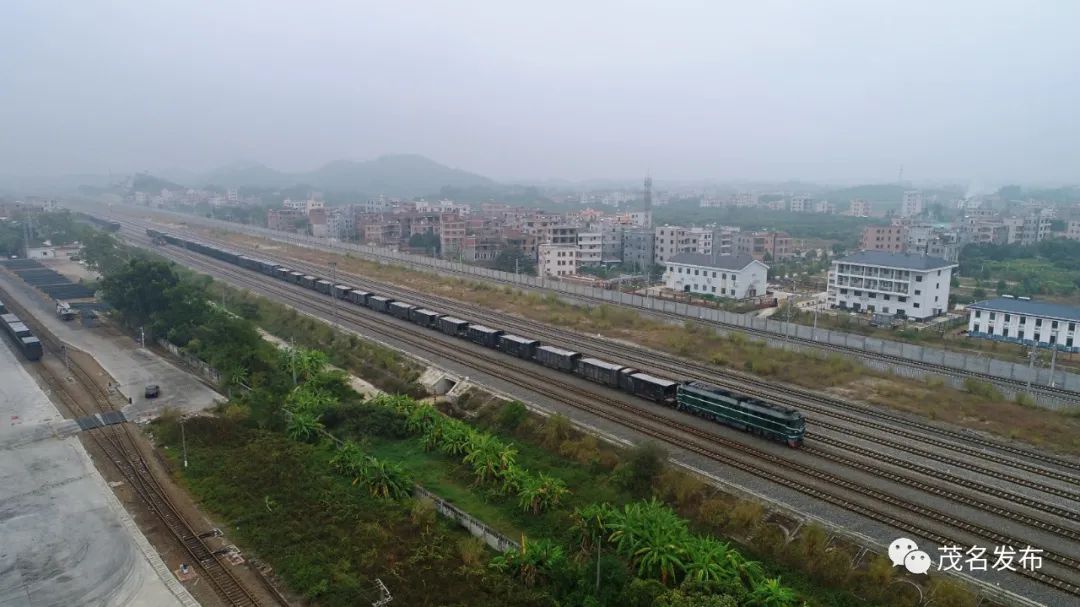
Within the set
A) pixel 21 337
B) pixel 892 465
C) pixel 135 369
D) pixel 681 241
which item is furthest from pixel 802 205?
pixel 21 337

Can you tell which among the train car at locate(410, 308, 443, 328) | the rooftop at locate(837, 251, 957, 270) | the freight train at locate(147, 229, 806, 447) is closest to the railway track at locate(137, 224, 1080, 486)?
the freight train at locate(147, 229, 806, 447)

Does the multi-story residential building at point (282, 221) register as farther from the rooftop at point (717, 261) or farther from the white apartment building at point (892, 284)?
the white apartment building at point (892, 284)

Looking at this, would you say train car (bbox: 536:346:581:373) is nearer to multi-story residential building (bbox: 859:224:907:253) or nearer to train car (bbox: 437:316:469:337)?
train car (bbox: 437:316:469:337)

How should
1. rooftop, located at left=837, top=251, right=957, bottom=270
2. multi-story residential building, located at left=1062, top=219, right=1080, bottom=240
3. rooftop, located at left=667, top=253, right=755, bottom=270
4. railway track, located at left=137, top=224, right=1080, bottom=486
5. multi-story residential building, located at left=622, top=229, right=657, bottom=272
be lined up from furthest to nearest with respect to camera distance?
multi-story residential building, located at left=1062, top=219, right=1080, bottom=240, multi-story residential building, located at left=622, top=229, right=657, bottom=272, rooftop, located at left=667, top=253, right=755, bottom=270, rooftop, located at left=837, top=251, right=957, bottom=270, railway track, located at left=137, top=224, right=1080, bottom=486

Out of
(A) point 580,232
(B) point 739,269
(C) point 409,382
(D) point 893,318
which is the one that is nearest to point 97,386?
(C) point 409,382

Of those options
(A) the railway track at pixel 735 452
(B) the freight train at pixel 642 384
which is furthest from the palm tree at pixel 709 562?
(B) the freight train at pixel 642 384

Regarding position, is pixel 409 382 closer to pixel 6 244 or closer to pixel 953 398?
pixel 953 398
